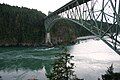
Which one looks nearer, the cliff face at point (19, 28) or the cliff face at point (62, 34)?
the cliff face at point (19, 28)

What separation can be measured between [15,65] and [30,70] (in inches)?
204

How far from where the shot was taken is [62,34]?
364 feet

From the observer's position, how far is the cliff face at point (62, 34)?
102875mm

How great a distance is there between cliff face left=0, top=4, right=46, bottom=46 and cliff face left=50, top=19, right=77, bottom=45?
526 cm

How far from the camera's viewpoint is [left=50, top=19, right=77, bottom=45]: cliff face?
102875 millimetres

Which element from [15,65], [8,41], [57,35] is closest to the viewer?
[15,65]

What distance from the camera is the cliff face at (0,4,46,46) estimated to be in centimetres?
9375

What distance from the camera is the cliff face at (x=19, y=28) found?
93.8 m

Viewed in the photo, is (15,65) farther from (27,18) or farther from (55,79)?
(27,18)

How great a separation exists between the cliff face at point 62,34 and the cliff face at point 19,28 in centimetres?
526

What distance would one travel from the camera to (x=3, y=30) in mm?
96125

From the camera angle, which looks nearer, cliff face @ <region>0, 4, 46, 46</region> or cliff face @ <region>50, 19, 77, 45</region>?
cliff face @ <region>0, 4, 46, 46</region>

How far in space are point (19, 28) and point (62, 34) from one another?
19840 millimetres

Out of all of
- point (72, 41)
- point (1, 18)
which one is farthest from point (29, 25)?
point (72, 41)
